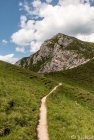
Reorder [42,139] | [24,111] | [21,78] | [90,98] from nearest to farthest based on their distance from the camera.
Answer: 1. [42,139]
2. [24,111]
3. [90,98]
4. [21,78]

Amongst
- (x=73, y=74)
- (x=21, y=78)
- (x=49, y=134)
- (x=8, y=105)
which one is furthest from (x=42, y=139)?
(x=73, y=74)

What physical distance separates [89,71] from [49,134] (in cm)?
11897

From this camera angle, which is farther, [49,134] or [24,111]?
[24,111]

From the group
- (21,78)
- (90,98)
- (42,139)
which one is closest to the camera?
(42,139)

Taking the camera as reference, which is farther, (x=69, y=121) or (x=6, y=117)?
(x=69, y=121)

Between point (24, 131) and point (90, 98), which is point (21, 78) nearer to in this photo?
point (90, 98)

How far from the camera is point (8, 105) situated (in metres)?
36.5

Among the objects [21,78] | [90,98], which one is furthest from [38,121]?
[21,78]

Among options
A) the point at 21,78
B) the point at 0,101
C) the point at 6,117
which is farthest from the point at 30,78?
the point at 6,117

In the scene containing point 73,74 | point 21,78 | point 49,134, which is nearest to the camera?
point 49,134

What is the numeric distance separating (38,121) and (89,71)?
112925 mm

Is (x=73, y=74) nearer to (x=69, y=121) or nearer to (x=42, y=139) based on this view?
(x=69, y=121)

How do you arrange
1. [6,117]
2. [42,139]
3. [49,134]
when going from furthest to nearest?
1. [6,117]
2. [49,134]
3. [42,139]

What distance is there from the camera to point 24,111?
36.3 m
